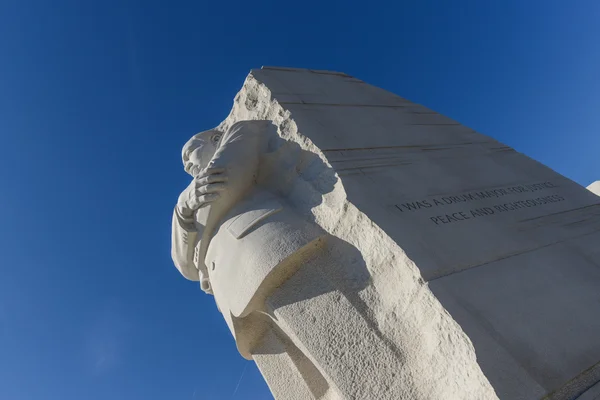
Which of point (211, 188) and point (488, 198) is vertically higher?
point (211, 188)

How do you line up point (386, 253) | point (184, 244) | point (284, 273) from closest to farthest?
1. point (386, 253)
2. point (284, 273)
3. point (184, 244)

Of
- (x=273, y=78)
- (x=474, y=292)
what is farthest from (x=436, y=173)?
(x=273, y=78)

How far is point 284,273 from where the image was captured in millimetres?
2982

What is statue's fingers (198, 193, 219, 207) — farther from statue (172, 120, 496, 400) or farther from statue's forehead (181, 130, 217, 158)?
statue's forehead (181, 130, 217, 158)

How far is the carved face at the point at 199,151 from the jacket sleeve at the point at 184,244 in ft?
2.19

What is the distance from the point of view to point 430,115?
4.87 metres

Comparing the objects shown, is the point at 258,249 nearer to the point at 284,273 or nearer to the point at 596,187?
the point at 284,273

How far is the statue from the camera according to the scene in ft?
8.29

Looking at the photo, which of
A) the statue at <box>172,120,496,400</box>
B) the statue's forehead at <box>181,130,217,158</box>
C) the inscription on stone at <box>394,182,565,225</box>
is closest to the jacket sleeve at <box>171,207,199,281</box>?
the statue at <box>172,120,496,400</box>

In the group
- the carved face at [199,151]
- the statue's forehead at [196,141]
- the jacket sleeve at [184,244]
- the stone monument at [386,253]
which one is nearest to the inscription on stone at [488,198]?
the stone monument at [386,253]

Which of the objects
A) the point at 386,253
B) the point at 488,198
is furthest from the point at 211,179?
the point at 488,198

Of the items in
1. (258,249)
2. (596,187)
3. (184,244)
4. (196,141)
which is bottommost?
(596,187)

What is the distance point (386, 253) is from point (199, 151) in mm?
2485

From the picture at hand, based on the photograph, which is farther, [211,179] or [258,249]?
[211,179]
